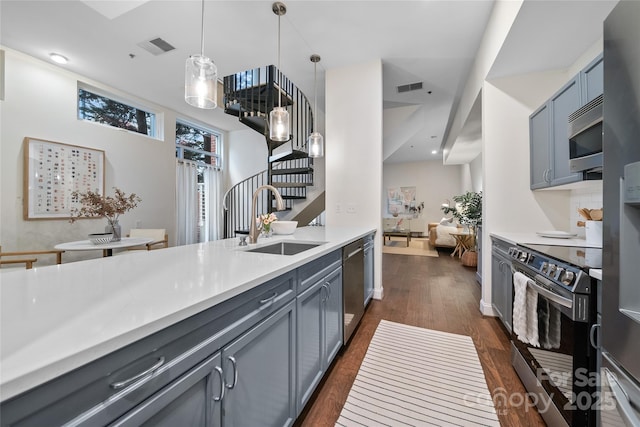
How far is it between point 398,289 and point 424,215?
7.08 meters

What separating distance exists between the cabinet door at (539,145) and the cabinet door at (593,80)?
49 centimetres

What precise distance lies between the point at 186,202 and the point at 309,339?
17.3 ft

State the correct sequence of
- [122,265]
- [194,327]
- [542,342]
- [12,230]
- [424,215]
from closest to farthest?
[194,327], [122,265], [542,342], [12,230], [424,215]

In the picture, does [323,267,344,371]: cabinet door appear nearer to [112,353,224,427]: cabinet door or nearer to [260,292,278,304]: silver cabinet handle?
[260,292,278,304]: silver cabinet handle

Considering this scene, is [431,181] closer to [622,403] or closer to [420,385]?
[420,385]

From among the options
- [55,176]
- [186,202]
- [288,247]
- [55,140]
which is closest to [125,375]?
[288,247]

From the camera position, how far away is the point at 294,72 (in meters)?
3.65

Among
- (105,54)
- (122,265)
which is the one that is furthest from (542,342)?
(105,54)

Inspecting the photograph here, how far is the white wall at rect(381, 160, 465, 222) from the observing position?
377 inches

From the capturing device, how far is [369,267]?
2.97 meters

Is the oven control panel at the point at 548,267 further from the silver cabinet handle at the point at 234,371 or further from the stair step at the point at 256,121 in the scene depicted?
the stair step at the point at 256,121

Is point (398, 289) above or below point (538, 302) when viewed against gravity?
below

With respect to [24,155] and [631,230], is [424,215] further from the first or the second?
[24,155]

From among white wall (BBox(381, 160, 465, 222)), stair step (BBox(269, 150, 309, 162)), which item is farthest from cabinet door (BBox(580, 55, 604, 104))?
white wall (BBox(381, 160, 465, 222))
